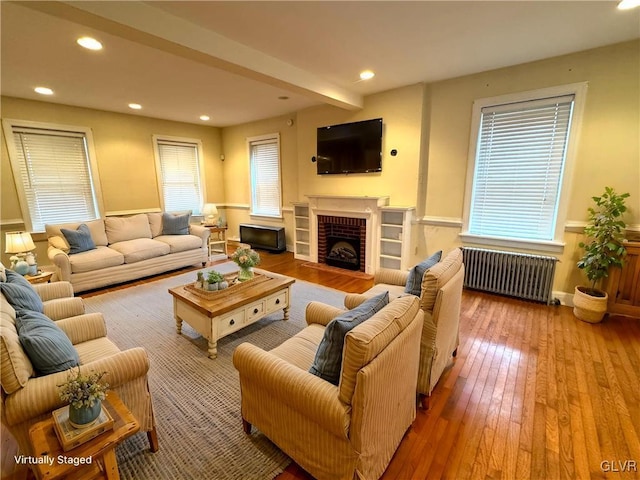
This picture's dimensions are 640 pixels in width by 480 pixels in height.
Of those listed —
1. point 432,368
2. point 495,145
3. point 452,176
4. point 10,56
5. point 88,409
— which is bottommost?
point 432,368

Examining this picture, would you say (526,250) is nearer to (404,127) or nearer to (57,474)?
(404,127)

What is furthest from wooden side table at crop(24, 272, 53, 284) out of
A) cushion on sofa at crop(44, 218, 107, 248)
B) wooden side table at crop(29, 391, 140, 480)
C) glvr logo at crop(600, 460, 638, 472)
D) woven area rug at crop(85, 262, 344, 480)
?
glvr logo at crop(600, 460, 638, 472)

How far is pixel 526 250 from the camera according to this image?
138 inches

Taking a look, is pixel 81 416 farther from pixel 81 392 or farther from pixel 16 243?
pixel 16 243

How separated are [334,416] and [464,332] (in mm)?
2175

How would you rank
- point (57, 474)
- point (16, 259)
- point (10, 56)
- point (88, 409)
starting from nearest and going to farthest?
point (57, 474), point (88, 409), point (10, 56), point (16, 259)

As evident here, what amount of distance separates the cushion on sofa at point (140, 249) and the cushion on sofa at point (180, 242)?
0.34 feet

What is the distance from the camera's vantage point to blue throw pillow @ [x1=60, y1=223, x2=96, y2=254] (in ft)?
12.9

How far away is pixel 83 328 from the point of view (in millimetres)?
1911

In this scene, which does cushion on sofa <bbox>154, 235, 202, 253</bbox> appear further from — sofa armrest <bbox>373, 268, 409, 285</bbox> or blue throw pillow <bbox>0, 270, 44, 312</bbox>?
sofa armrest <bbox>373, 268, 409, 285</bbox>

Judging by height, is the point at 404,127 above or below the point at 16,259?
above

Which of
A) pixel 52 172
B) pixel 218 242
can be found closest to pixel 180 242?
pixel 218 242

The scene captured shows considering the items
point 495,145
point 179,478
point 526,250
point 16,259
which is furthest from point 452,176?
point 16,259

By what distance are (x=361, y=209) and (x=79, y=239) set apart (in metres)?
4.07
